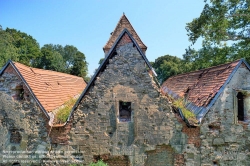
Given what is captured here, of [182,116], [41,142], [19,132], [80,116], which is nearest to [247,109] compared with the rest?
[182,116]

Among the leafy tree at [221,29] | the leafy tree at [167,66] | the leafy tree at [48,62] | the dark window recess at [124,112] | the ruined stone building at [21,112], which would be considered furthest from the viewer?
the leafy tree at [48,62]

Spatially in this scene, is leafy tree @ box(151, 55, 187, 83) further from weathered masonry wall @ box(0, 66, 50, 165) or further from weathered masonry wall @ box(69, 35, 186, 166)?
weathered masonry wall @ box(0, 66, 50, 165)

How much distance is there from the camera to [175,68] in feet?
110

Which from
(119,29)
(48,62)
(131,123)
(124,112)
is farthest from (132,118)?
(48,62)

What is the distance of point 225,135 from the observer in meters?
7.04

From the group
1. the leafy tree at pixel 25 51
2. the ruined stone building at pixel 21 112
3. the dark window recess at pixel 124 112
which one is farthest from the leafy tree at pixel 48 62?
the dark window recess at pixel 124 112

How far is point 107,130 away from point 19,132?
3.65m

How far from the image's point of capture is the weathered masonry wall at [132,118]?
703 centimetres

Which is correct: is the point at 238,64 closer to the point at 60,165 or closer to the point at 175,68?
the point at 60,165

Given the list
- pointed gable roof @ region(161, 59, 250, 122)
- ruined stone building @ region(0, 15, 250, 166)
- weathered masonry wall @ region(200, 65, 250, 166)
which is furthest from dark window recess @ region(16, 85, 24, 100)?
weathered masonry wall @ region(200, 65, 250, 166)

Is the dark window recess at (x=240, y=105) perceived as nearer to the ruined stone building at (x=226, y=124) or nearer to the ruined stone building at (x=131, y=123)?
the ruined stone building at (x=131, y=123)

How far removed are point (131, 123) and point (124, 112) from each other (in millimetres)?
624

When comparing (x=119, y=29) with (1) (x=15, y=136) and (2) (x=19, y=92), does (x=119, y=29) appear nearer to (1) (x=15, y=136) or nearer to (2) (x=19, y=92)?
(2) (x=19, y=92)

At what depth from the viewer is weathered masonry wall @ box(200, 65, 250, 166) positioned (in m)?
6.96
